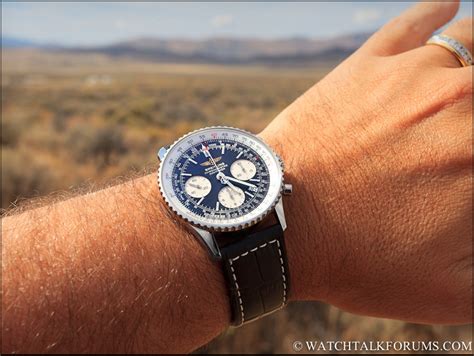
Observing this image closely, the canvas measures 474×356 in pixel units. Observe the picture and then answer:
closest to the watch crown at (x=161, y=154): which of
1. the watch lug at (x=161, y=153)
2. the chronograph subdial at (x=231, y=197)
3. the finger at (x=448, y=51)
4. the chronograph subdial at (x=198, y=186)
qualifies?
the watch lug at (x=161, y=153)

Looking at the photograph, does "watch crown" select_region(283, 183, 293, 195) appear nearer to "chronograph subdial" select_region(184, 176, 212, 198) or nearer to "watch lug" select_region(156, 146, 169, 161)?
"chronograph subdial" select_region(184, 176, 212, 198)

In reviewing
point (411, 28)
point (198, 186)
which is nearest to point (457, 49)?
point (411, 28)

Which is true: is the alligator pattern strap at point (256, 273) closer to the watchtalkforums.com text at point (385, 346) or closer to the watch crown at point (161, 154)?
the watch crown at point (161, 154)

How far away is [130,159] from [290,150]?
911 centimetres

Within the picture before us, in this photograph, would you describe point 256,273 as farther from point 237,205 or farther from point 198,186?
point 198,186

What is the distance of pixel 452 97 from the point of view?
2570 mm

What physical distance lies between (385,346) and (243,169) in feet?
8.28

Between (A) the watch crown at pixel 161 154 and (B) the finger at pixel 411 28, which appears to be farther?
(B) the finger at pixel 411 28

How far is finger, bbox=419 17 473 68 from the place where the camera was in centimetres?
282

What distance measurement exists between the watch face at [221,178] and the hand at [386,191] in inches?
6.8

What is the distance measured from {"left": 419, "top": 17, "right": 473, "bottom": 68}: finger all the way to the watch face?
126 centimetres

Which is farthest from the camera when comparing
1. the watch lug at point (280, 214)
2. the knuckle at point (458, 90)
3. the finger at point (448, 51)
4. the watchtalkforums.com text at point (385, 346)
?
the watchtalkforums.com text at point (385, 346)

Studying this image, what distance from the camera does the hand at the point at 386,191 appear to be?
220cm

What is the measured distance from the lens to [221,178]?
7.37 feet
